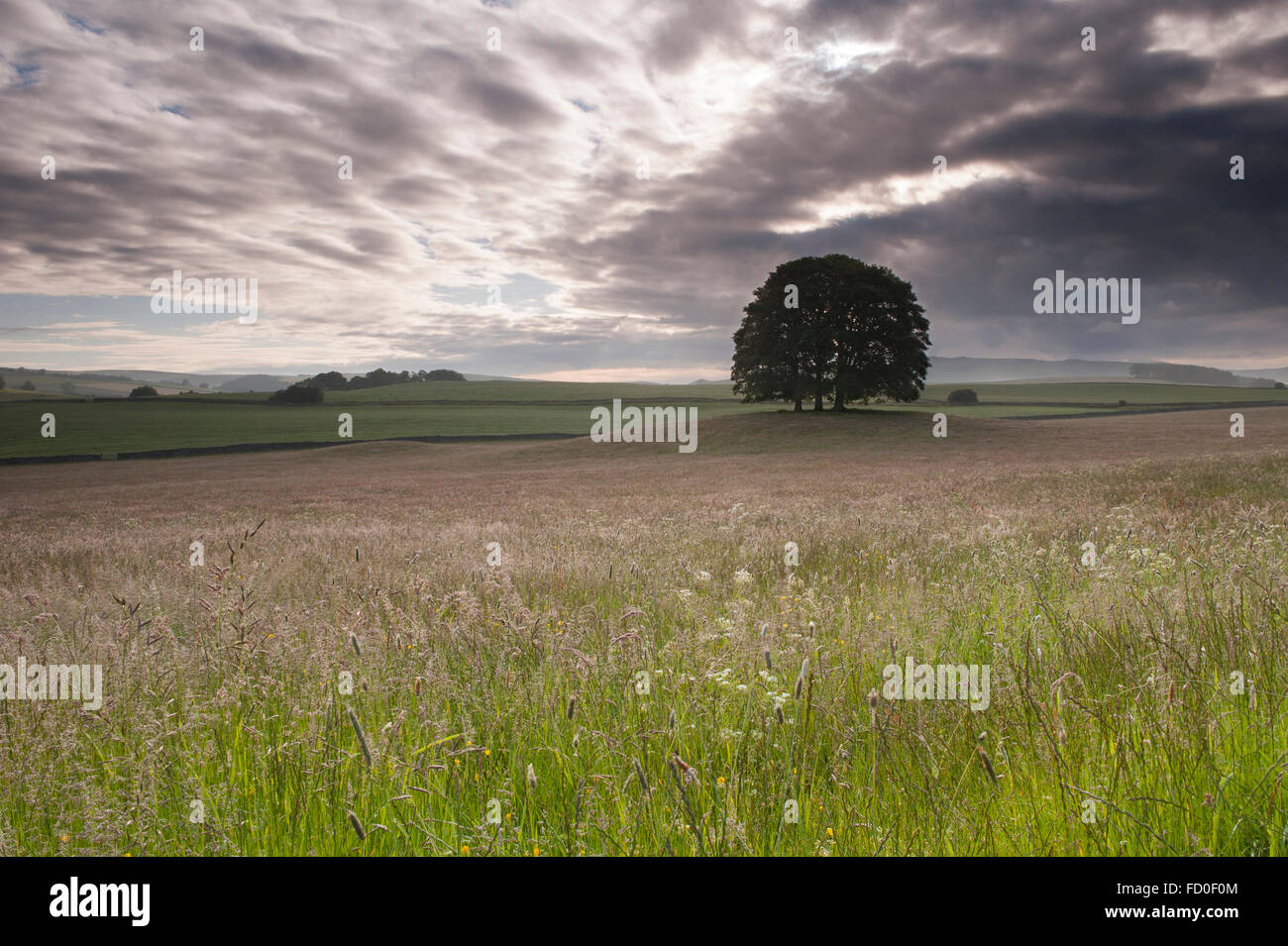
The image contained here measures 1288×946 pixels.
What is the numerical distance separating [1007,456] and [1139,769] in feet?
132

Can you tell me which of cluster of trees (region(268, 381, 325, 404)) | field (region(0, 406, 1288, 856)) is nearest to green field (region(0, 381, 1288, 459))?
cluster of trees (region(268, 381, 325, 404))

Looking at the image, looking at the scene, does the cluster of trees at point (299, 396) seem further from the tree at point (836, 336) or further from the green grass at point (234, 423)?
the tree at point (836, 336)

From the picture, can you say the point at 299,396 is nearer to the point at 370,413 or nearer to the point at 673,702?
the point at 370,413

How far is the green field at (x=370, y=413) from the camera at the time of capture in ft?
227

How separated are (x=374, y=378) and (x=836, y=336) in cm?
14490

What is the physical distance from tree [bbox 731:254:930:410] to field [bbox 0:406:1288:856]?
51.9m

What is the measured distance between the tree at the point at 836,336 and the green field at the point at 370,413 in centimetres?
718

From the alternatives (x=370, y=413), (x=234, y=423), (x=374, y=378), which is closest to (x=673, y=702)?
(x=234, y=423)

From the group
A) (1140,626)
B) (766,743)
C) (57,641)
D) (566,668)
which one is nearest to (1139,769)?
(766,743)

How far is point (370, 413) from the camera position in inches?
3937

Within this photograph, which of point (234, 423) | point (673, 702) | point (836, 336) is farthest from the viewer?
point (234, 423)

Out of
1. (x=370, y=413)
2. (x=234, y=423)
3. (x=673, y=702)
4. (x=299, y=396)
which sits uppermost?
(x=299, y=396)
